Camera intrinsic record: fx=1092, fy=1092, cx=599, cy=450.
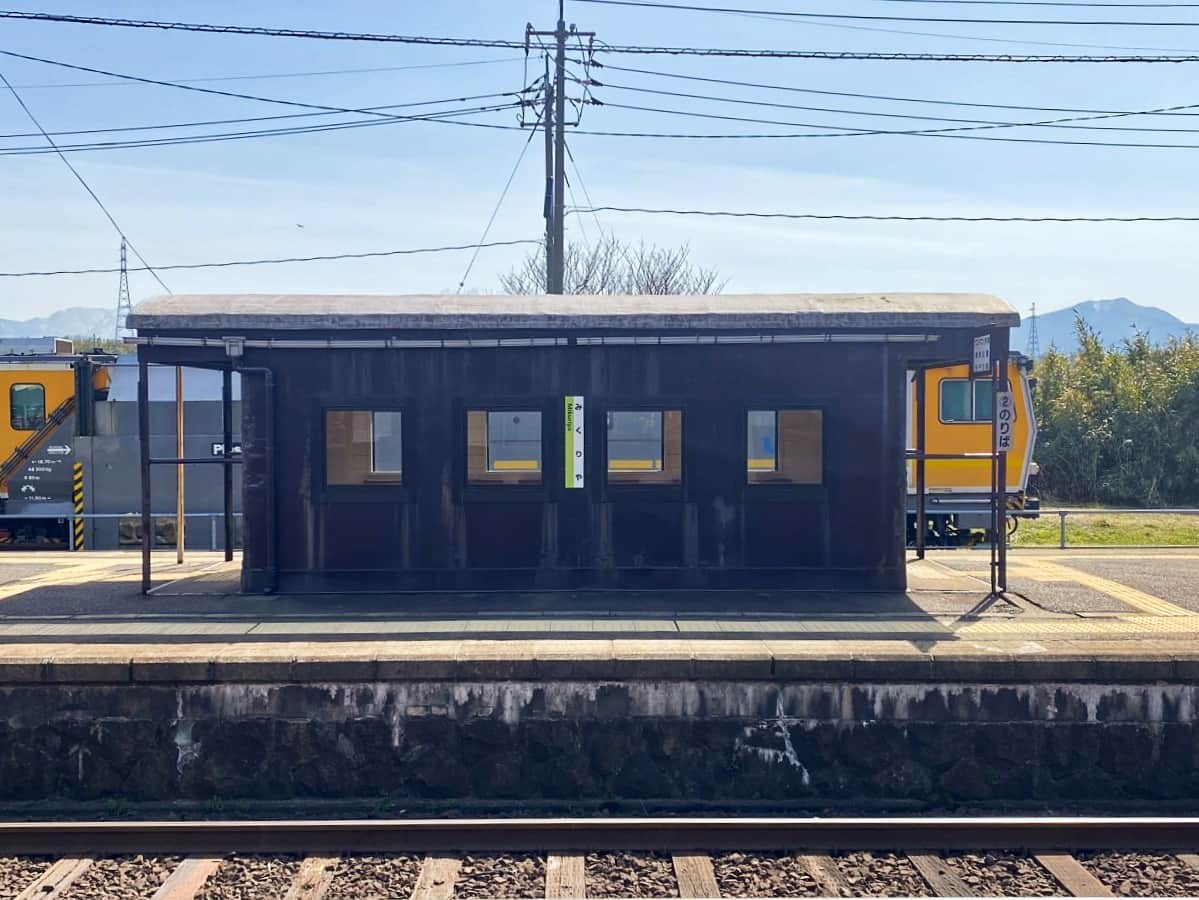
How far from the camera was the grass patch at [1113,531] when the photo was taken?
19.9 metres

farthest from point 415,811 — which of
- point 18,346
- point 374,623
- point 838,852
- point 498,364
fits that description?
point 18,346

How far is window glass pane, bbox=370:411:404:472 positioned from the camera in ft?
35.2

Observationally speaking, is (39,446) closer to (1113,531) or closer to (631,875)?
(631,875)

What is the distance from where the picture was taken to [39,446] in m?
19.6

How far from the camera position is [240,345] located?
1048 centimetres

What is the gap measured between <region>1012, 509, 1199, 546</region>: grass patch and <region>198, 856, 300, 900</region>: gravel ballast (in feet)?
50.9

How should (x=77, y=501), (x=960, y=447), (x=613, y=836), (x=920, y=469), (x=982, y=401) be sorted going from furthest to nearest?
1. (x=77, y=501)
2. (x=982, y=401)
3. (x=960, y=447)
4. (x=920, y=469)
5. (x=613, y=836)

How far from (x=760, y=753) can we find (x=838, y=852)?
1.37 m

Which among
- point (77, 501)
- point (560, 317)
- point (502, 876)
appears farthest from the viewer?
point (77, 501)

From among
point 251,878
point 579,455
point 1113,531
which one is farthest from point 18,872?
point 1113,531

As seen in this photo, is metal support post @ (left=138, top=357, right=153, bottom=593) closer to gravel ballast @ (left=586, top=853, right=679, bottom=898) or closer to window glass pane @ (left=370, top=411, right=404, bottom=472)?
window glass pane @ (left=370, top=411, right=404, bottom=472)

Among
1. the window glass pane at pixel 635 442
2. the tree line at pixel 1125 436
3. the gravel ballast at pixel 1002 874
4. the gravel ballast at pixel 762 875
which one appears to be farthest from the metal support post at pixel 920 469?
the tree line at pixel 1125 436

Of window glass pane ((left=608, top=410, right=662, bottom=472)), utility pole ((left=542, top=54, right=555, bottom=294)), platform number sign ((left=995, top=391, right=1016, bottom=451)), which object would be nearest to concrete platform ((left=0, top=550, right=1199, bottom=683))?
window glass pane ((left=608, top=410, right=662, bottom=472))

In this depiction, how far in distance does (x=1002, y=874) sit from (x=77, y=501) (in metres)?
17.6
